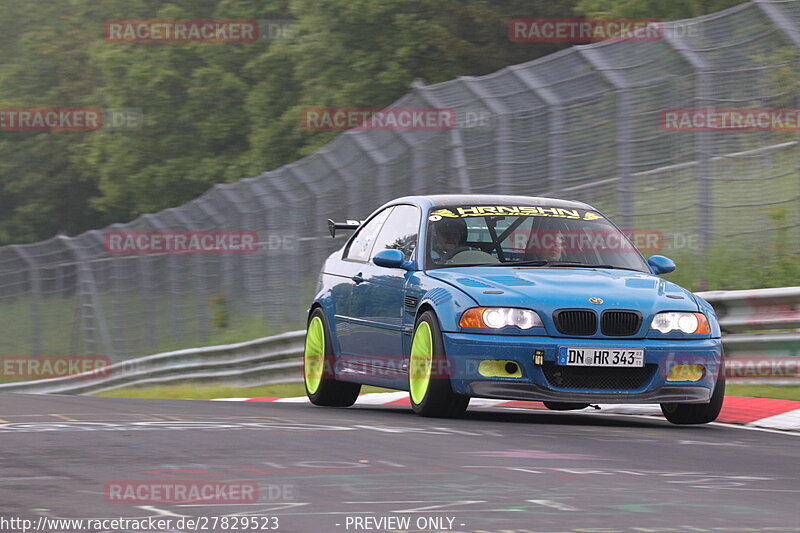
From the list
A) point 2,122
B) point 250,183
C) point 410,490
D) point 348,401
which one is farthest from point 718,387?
point 2,122

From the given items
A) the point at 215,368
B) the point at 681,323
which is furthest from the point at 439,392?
the point at 215,368

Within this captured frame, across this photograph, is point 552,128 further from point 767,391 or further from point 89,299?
point 89,299

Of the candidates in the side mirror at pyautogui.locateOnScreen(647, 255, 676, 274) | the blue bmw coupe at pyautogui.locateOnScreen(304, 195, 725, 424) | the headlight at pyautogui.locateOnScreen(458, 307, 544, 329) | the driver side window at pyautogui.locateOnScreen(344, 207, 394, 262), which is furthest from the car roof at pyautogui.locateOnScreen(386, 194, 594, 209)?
the headlight at pyautogui.locateOnScreen(458, 307, 544, 329)

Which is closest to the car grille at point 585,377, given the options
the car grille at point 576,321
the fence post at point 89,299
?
the car grille at point 576,321

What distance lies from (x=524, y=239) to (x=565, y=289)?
1.32 meters

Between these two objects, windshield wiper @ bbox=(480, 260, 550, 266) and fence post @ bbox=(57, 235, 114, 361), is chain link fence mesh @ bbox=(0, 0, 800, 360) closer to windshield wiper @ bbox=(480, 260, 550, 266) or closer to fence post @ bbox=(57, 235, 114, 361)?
windshield wiper @ bbox=(480, 260, 550, 266)

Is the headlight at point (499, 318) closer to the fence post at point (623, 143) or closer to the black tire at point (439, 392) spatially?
the black tire at point (439, 392)

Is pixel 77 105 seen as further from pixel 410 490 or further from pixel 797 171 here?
pixel 410 490

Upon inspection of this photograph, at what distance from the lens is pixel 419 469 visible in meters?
6.84

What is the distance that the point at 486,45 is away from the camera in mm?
43625

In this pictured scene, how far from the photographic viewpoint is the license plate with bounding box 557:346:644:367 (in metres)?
9.41

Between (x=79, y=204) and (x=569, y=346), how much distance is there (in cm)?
5974

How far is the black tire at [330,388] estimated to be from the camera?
1205 centimetres

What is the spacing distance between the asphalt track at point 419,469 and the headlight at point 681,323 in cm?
62
